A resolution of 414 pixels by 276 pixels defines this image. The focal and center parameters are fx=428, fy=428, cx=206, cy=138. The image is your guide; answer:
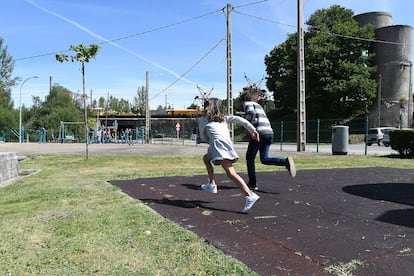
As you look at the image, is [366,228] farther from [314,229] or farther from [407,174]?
[407,174]

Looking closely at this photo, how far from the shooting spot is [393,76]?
47.6 m

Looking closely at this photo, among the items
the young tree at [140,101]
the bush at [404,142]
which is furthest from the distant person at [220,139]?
the young tree at [140,101]

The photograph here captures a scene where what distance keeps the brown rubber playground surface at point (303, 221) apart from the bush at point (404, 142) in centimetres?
1016

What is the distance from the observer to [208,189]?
615 cm

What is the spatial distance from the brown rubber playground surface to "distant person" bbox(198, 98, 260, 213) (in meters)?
0.34

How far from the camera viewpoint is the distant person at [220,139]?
204 inches

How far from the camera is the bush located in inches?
677

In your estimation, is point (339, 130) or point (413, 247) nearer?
point (413, 247)

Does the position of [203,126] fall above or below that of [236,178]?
above

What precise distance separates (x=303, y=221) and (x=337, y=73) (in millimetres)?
44605

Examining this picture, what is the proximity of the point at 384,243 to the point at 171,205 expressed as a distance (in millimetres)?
2828

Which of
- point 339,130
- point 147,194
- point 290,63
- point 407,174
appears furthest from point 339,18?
point 147,194

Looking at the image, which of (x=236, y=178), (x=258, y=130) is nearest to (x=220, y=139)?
(x=236, y=178)

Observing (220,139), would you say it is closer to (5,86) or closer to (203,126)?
(203,126)
